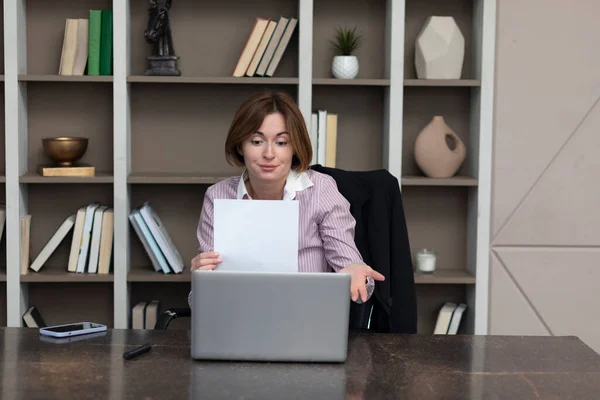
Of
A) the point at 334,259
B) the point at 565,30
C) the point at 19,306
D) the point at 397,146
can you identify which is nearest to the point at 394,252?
the point at 334,259

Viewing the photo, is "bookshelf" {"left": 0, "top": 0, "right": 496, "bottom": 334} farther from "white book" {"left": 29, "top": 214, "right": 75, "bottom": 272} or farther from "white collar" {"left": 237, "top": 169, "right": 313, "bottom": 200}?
"white collar" {"left": 237, "top": 169, "right": 313, "bottom": 200}

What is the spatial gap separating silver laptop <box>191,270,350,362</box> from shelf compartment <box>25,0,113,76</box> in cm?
220

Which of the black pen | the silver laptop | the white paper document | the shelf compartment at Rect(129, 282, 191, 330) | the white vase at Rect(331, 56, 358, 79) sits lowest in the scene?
the shelf compartment at Rect(129, 282, 191, 330)

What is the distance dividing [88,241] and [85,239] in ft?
0.05

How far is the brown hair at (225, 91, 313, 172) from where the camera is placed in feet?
7.58

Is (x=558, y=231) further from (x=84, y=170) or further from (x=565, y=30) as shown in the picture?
(x=84, y=170)

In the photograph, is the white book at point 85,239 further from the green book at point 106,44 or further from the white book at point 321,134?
the white book at point 321,134

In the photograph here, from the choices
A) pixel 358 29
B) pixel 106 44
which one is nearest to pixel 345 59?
pixel 358 29

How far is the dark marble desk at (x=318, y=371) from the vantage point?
5.19ft

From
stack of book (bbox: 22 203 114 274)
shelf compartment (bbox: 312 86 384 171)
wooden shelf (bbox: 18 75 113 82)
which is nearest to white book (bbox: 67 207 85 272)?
stack of book (bbox: 22 203 114 274)

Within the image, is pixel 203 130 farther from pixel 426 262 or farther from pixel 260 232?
pixel 260 232

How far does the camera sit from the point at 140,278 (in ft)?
11.4

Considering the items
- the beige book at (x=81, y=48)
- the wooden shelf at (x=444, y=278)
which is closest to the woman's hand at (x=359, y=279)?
the wooden shelf at (x=444, y=278)

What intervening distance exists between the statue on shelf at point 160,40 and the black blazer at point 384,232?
113 centimetres
